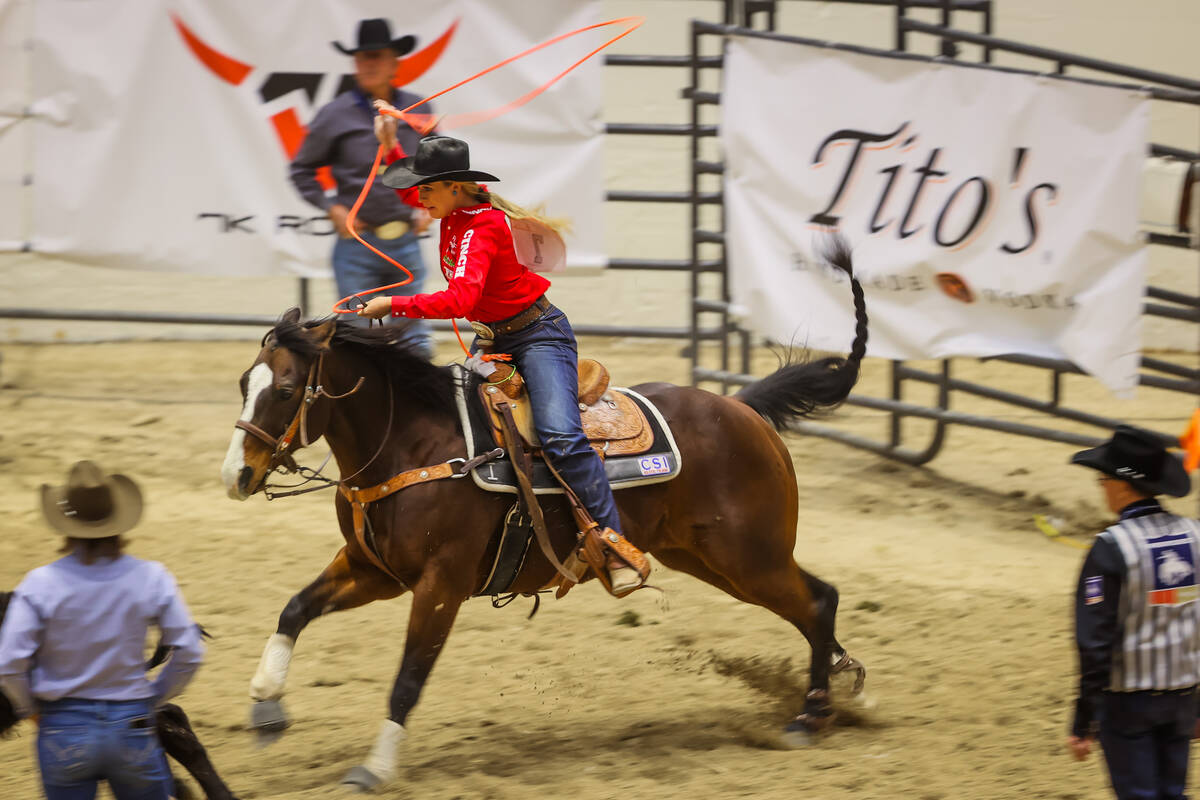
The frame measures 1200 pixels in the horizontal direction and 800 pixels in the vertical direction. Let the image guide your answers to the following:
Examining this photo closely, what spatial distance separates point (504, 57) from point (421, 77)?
563 mm

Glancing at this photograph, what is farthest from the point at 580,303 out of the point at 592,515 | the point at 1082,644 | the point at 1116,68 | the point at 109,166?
the point at 1082,644

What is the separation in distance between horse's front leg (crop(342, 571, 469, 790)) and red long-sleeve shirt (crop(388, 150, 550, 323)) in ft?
2.91

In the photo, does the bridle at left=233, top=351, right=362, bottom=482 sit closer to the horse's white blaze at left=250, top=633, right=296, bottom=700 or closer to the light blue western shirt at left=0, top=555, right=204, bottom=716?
the horse's white blaze at left=250, top=633, right=296, bottom=700

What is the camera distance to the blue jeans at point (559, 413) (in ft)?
14.4

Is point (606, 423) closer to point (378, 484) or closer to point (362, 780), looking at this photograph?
point (378, 484)

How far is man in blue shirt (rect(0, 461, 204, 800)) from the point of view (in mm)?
2916

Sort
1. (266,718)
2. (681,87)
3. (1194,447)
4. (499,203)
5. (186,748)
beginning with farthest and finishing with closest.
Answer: (681,87)
(499,203)
(266,718)
(186,748)
(1194,447)

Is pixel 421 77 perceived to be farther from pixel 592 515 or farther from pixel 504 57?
pixel 592 515

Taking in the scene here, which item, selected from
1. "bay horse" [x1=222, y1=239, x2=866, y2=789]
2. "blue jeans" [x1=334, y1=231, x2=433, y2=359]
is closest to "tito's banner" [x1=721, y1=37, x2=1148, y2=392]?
"blue jeans" [x1=334, y1=231, x2=433, y2=359]

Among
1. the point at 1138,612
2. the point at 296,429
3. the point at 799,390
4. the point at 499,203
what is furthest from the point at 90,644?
the point at 799,390

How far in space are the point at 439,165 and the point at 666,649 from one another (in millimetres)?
2472

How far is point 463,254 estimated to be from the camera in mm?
4195

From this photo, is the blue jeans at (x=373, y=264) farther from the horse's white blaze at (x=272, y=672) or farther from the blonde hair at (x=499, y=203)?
the horse's white blaze at (x=272, y=672)

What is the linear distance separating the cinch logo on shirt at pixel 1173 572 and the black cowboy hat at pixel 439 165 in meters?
2.26
